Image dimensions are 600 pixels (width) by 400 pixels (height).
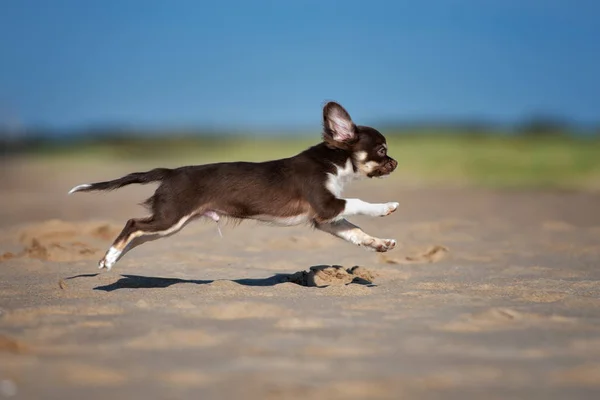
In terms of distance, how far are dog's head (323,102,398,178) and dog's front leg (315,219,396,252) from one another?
536mm

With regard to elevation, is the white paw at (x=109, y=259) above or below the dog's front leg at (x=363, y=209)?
below

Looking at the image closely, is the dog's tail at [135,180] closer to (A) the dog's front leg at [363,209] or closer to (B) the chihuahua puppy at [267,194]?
(B) the chihuahua puppy at [267,194]

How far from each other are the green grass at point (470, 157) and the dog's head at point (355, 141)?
46.4 feet

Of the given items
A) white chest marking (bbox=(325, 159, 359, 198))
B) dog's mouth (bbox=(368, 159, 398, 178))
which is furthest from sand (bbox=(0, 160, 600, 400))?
dog's mouth (bbox=(368, 159, 398, 178))

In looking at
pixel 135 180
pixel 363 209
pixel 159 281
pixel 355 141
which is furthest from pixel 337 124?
pixel 159 281

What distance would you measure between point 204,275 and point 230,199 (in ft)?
3.88

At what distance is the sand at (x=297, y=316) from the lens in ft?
14.1

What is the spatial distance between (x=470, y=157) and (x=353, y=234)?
21133 mm

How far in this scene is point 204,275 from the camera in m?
8.48

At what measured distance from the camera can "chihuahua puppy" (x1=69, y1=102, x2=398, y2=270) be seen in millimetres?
7469

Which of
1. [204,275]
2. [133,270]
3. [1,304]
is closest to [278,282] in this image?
[204,275]

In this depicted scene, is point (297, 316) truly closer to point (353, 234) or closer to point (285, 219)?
point (285, 219)

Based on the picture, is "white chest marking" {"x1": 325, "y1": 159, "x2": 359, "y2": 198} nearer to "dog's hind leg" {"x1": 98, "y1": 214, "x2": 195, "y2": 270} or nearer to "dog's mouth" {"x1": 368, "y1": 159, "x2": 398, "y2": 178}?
"dog's mouth" {"x1": 368, "y1": 159, "x2": 398, "y2": 178}

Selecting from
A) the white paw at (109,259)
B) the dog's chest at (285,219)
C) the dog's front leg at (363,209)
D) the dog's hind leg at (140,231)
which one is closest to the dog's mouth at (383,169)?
the dog's front leg at (363,209)
